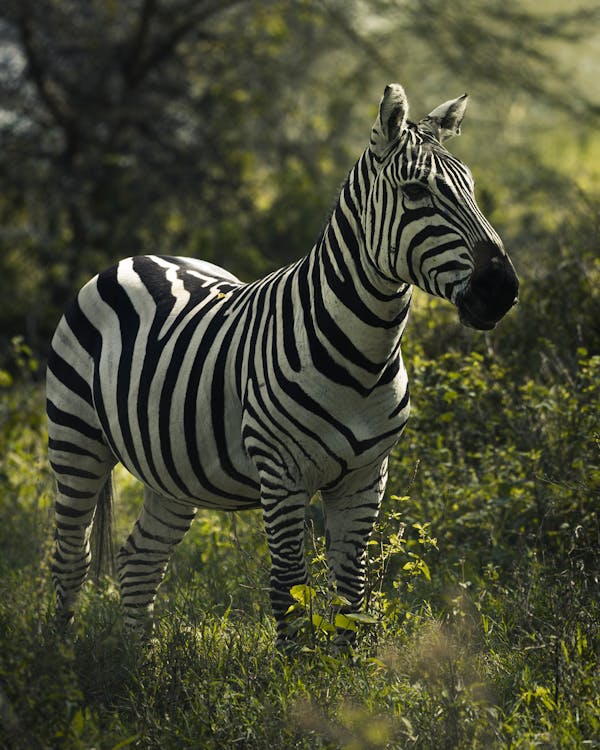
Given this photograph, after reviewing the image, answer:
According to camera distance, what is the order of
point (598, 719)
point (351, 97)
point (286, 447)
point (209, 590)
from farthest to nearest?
point (351, 97), point (209, 590), point (286, 447), point (598, 719)

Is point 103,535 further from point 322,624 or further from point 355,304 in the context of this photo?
point 355,304

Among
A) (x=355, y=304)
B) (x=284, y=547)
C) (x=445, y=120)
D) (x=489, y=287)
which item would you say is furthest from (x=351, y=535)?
(x=445, y=120)

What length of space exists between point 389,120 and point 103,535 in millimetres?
2826

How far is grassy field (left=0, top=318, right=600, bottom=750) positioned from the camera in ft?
11.2

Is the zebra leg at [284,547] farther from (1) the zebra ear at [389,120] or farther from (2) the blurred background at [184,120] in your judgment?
(2) the blurred background at [184,120]

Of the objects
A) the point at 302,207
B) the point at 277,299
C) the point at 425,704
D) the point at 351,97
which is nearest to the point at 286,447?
the point at 277,299

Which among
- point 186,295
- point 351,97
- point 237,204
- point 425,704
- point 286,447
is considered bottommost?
point 425,704

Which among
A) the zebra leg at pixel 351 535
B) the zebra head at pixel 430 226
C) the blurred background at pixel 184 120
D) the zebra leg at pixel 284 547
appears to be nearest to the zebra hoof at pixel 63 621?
the zebra leg at pixel 284 547

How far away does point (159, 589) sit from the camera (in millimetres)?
5508

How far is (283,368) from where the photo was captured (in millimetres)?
3844

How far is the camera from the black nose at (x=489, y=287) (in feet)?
10.7

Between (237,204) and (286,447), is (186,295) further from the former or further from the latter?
(237,204)

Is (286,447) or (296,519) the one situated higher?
(286,447)

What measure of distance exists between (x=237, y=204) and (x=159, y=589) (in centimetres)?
875
